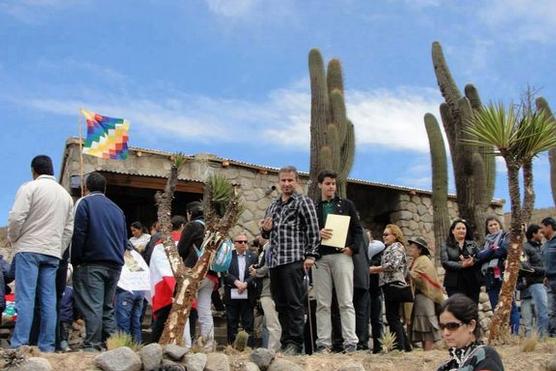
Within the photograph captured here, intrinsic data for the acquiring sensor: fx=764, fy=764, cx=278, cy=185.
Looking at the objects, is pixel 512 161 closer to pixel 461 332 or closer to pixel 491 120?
pixel 491 120

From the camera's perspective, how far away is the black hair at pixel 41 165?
258 inches

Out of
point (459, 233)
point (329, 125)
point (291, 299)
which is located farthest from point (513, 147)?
point (329, 125)

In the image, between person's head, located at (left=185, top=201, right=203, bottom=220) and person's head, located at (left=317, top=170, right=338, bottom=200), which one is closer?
person's head, located at (left=317, top=170, right=338, bottom=200)

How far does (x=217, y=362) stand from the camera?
623 centimetres

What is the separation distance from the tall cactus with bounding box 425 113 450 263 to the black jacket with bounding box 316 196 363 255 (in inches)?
313

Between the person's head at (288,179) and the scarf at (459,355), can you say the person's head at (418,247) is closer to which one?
the person's head at (288,179)

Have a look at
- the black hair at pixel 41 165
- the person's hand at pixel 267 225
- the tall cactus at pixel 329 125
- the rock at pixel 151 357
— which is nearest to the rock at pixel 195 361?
the rock at pixel 151 357

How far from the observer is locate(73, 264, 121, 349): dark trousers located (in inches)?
258

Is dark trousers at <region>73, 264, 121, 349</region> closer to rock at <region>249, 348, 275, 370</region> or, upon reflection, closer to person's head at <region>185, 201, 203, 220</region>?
person's head at <region>185, 201, 203, 220</region>

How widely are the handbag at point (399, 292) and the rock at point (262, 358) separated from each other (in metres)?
2.50

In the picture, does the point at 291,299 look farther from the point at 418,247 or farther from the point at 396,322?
the point at 418,247

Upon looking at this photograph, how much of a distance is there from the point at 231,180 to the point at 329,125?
85.5 inches

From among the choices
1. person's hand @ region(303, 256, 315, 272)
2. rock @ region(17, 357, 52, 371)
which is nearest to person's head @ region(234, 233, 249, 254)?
person's hand @ region(303, 256, 315, 272)

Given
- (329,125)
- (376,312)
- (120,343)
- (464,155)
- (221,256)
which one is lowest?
(120,343)
